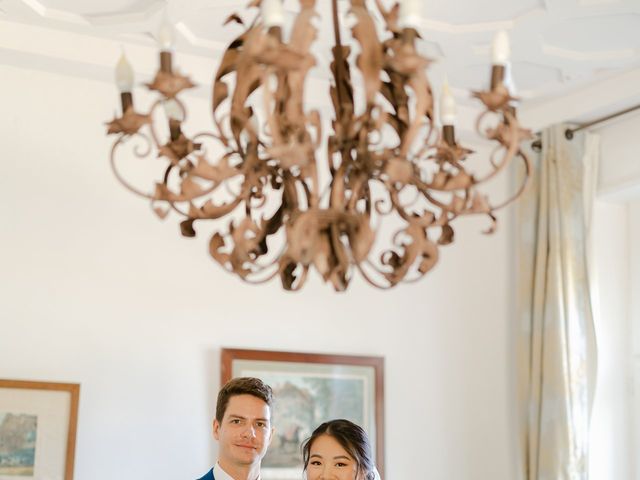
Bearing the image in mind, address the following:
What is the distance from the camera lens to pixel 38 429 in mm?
4844

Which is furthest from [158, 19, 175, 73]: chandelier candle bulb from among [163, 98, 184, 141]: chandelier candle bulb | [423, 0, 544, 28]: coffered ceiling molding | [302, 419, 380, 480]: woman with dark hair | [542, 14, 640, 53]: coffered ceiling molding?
[542, 14, 640, 53]: coffered ceiling molding

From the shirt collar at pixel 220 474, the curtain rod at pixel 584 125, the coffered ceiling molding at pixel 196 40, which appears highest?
the coffered ceiling molding at pixel 196 40

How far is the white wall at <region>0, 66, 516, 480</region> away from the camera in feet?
16.3

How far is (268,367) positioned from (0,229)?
1.35 m

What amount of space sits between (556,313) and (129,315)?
2.01 m

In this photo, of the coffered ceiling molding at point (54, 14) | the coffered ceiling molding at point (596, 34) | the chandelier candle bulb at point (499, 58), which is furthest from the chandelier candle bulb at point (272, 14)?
the coffered ceiling molding at point (596, 34)

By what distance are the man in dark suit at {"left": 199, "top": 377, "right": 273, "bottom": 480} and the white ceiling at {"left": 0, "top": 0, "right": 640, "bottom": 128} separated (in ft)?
5.22

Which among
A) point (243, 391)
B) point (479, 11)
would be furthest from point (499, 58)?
point (479, 11)

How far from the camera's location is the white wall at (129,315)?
196 inches

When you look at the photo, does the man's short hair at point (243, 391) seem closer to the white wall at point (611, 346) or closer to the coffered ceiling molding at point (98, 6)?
the coffered ceiling molding at point (98, 6)

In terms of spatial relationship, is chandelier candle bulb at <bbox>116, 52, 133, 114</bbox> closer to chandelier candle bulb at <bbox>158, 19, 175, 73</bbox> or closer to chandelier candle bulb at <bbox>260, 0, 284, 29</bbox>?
chandelier candle bulb at <bbox>158, 19, 175, 73</bbox>

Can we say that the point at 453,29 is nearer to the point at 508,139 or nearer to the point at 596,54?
the point at 596,54

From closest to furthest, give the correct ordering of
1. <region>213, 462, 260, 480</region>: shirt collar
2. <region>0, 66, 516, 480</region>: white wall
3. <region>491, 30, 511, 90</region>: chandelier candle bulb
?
<region>491, 30, 511, 90</region>: chandelier candle bulb, <region>213, 462, 260, 480</region>: shirt collar, <region>0, 66, 516, 480</region>: white wall

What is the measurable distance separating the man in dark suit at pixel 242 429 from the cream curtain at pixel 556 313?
1.99m
